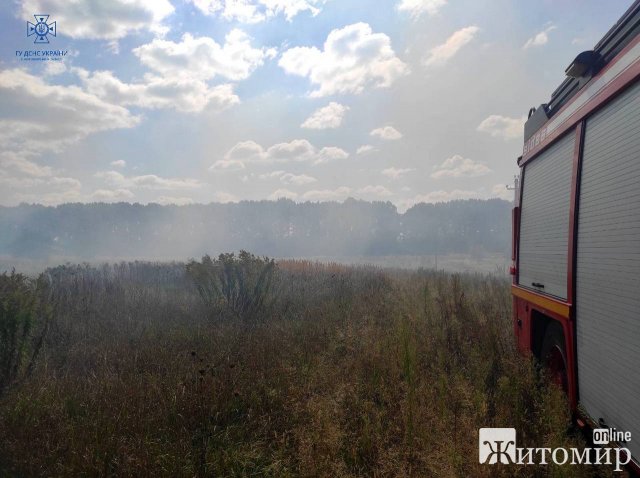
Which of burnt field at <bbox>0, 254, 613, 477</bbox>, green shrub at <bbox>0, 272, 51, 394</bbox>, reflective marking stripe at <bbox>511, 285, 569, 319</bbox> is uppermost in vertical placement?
reflective marking stripe at <bbox>511, 285, 569, 319</bbox>

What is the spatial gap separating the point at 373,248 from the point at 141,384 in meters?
80.5

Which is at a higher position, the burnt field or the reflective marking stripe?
the reflective marking stripe

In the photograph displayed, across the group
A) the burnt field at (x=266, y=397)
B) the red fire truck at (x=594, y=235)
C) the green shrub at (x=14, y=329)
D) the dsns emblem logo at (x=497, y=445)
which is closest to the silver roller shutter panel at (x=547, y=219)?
the red fire truck at (x=594, y=235)

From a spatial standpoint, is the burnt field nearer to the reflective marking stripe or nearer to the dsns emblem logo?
the dsns emblem logo

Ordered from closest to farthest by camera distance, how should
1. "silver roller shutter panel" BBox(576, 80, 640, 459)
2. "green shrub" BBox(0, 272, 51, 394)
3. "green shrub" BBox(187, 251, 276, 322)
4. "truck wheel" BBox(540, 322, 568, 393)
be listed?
"silver roller shutter panel" BBox(576, 80, 640, 459) < "truck wheel" BBox(540, 322, 568, 393) < "green shrub" BBox(0, 272, 51, 394) < "green shrub" BBox(187, 251, 276, 322)

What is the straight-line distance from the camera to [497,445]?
11.8 feet

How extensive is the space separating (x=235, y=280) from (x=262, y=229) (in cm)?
7937

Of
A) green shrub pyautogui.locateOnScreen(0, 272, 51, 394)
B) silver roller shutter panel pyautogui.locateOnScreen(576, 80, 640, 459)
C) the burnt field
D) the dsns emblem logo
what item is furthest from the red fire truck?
green shrub pyautogui.locateOnScreen(0, 272, 51, 394)

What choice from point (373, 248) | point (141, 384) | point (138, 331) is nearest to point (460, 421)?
point (141, 384)

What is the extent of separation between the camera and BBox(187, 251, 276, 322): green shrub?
9.95 m

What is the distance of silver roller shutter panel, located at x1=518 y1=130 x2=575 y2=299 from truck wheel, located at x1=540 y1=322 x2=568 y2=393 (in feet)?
1.38

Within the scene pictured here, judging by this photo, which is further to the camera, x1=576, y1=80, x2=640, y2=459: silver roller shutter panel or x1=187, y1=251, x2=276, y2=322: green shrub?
x1=187, y1=251, x2=276, y2=322: green shrub

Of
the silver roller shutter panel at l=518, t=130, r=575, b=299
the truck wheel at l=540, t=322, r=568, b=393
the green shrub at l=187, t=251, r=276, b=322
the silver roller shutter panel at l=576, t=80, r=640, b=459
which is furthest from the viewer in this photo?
the green shrub at l=187, t=251, r=276, b=322

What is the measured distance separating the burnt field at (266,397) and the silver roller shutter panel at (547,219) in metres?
1.07
